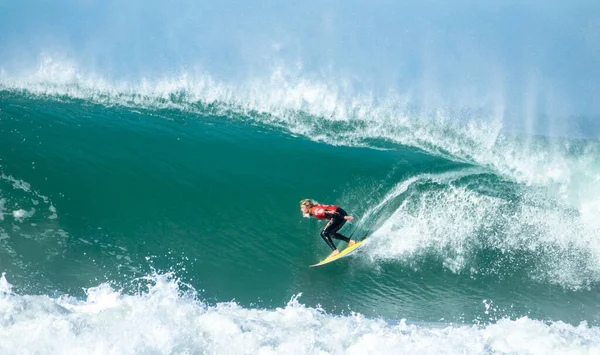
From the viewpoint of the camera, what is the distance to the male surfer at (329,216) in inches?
385

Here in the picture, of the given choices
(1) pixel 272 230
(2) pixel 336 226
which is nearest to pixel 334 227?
(2) pixel 336 226

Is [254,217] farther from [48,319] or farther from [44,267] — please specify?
[48,319]

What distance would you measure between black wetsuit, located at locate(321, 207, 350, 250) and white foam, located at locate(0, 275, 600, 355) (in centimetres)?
184

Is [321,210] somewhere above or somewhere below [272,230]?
above

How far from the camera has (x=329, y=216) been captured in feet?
32.2

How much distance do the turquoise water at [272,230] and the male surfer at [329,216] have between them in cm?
30

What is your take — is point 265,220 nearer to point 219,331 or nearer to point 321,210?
point 321,210

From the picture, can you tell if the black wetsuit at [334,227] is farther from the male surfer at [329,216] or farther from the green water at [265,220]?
the green water at [265,220]

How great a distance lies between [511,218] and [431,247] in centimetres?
195

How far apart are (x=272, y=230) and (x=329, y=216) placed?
116 cm

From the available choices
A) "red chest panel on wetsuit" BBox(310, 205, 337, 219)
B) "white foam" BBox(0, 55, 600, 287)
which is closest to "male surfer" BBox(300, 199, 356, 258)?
"red chest panel on wetsuit" BBox(310, 205, 337, 219)

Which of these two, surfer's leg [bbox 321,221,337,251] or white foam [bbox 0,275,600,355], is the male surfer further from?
white foam [bbox 0,275,600,355]

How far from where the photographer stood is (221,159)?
40.7ft

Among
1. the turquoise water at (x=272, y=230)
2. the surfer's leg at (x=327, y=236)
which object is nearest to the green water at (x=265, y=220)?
the turquoise water at (x=272, y=230)
